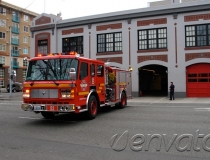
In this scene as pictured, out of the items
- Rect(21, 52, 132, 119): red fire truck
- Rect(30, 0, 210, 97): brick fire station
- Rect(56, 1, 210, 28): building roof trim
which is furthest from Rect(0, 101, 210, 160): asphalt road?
Rect(56, 1, 210, 28): building roof trim

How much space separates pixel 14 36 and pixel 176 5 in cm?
4454

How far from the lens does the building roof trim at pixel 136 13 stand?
23672mm

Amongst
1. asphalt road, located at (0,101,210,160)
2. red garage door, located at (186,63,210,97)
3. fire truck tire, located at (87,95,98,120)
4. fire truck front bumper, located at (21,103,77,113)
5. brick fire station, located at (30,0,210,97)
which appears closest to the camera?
asphalt road, located at (0,101,210,160)

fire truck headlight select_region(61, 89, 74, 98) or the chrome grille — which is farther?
the chrome grille

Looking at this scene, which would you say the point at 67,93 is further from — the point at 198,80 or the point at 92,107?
the point at 198,80

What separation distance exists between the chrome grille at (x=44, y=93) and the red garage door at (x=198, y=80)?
57.7ft

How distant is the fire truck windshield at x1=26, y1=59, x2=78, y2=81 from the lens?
32.4 feet

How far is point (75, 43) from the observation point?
97.0 ft

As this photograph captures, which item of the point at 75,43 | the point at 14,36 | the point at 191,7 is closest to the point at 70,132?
the point at 191,7

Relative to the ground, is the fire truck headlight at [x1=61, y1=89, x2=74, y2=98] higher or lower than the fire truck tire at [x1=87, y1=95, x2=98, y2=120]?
higher

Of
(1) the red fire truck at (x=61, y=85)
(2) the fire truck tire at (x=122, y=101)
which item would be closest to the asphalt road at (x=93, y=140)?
(1) the red fire truck at (x=61, y=85)

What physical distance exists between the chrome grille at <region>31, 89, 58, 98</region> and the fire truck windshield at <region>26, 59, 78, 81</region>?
48cm

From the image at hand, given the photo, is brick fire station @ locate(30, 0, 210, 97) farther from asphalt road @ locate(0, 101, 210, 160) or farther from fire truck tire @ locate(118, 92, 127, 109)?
asphalt road @ locate(0, 101, 210, 160)

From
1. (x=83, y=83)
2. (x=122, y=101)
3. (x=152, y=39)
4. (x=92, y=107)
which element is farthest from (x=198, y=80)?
(x=83, y=83)
